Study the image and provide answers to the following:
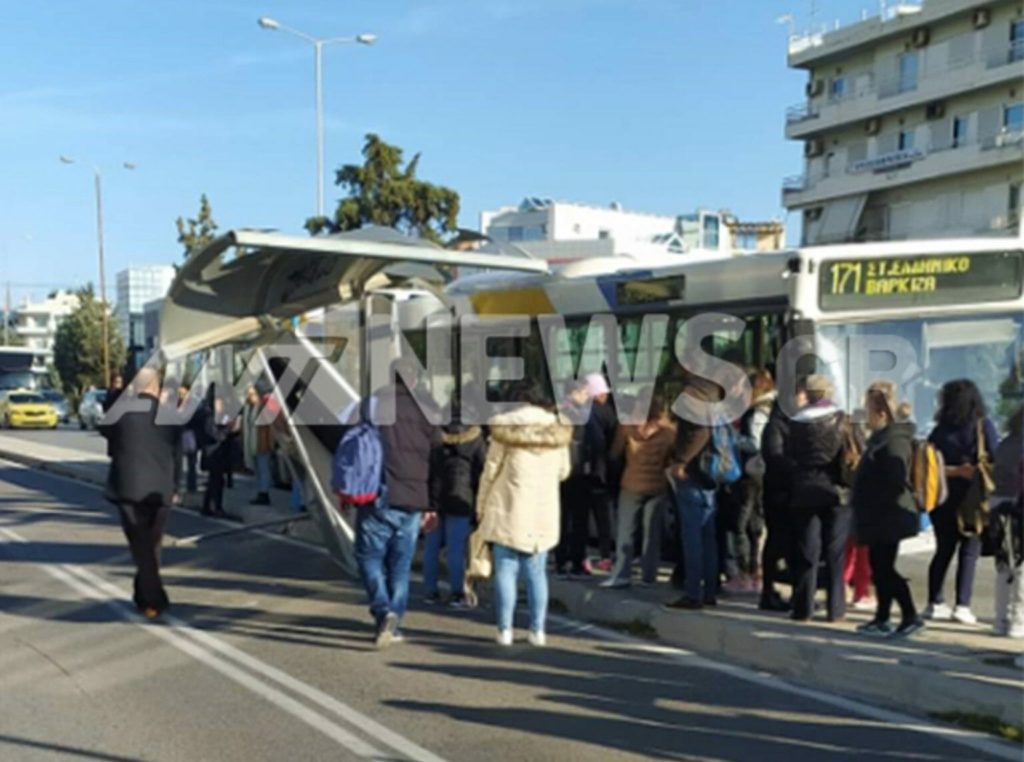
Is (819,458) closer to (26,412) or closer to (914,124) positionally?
(26,412)

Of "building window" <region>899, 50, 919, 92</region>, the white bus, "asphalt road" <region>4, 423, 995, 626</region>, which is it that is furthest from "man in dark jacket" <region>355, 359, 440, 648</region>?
"building window" <region>899, 50, 919, 92</region>

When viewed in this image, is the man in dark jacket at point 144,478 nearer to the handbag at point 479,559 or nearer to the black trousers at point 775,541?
the handbag at point 479,559

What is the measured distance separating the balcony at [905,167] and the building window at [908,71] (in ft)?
9.56

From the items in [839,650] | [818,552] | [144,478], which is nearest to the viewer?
[839,650]

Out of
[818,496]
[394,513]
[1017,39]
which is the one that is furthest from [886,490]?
[1017,39]

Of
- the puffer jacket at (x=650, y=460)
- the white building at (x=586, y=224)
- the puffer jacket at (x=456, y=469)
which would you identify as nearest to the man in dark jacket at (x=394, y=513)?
the puffer jacket at (x=456, y=469)

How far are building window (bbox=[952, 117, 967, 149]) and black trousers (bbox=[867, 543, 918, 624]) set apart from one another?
154 feet

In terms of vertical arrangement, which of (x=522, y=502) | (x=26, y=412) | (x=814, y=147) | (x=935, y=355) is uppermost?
(x=814, y=147)

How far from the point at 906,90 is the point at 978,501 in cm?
4915

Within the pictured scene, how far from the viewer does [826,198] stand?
57.5 meters

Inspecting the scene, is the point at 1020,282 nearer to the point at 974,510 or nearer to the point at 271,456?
the point at 974,510

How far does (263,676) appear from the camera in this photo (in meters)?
7.39

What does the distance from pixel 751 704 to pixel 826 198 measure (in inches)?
2118

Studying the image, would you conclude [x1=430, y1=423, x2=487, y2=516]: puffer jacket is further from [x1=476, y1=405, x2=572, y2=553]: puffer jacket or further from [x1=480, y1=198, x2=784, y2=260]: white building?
[x1=480, y1=198, x2=784, y2=260]: white building
